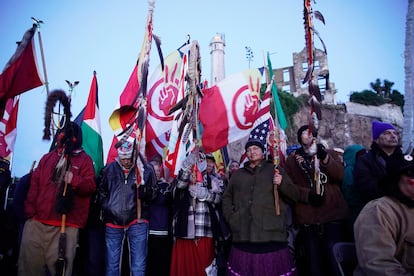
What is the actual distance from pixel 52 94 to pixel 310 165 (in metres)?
3.40

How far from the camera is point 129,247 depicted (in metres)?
3.99

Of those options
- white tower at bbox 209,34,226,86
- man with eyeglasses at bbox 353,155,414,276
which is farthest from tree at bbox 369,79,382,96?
man with eyeglasses at bbox 353,155,414,276

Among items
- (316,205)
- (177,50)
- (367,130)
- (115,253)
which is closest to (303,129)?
(316,205)

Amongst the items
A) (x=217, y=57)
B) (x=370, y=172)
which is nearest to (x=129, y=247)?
(x=370, y=172)

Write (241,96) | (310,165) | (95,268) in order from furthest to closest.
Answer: (241,96) → (95,268) → (310,165)

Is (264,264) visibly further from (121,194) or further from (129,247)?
(121,194)

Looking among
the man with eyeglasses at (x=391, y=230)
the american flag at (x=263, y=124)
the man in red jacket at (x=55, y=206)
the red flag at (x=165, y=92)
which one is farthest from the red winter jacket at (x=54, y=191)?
the man with eyeglasses at (x=391, y=230)

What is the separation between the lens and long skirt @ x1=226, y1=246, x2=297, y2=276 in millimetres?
3346

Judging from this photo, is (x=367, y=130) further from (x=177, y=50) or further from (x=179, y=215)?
(x=179, y=215)

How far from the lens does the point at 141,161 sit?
3.94 m

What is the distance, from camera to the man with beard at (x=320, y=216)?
3615 mm

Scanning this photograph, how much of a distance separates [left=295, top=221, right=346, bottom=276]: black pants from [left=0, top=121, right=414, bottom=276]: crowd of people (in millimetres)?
12

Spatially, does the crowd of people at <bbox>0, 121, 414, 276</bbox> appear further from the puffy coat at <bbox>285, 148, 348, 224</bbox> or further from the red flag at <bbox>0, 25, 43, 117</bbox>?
the red flag at <bbox>0, 25, 43, 117</bbox>

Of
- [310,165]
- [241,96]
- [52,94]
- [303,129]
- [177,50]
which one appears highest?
[177,50]
